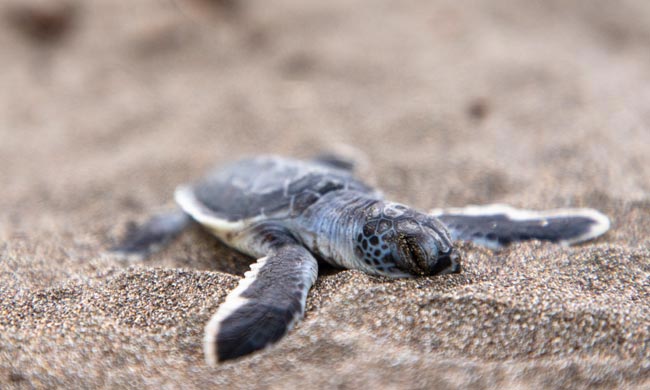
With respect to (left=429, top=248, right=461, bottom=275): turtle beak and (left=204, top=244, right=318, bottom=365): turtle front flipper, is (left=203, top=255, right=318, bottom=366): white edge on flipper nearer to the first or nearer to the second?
(left=204, top=244, right=318, bottom=365): turtle front flipper

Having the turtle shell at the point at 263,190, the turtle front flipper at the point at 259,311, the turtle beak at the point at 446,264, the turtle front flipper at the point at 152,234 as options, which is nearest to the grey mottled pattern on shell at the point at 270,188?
the turtle shell at the point at 263,190

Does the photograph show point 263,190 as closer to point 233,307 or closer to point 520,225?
point 233,307

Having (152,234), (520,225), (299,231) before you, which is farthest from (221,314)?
(520,225)

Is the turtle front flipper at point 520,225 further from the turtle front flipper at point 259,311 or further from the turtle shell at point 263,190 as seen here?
the turtle front flipper at point 259,311

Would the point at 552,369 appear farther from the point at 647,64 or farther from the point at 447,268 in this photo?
the point at 647,64

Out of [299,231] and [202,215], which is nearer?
[299,231]

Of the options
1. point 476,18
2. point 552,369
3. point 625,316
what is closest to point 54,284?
point 552,369
